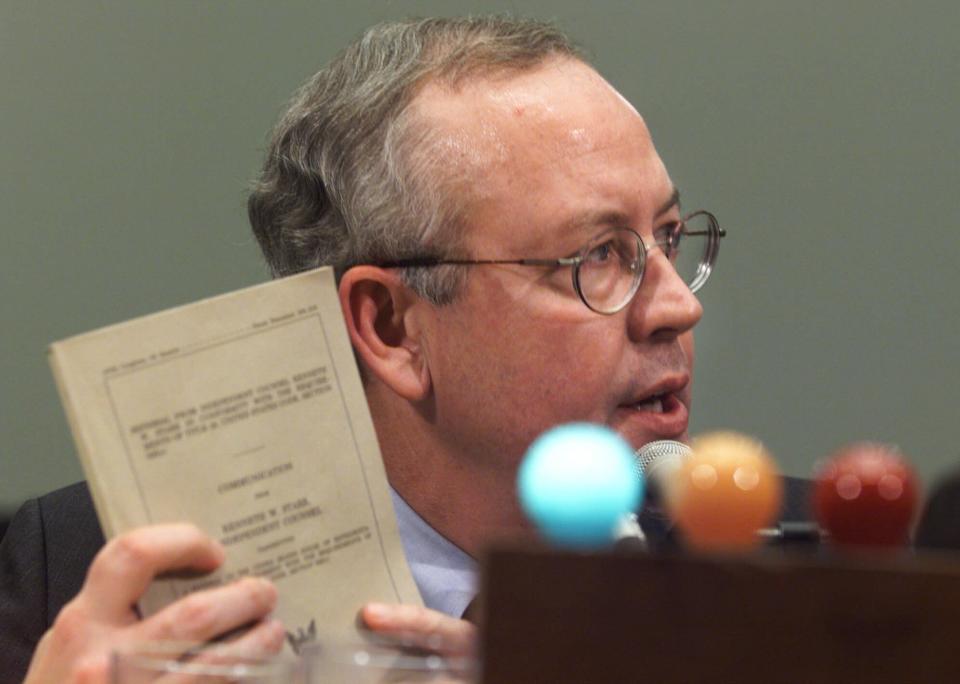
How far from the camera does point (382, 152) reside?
1604 millimetres

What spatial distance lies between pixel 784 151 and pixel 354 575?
1619 mm

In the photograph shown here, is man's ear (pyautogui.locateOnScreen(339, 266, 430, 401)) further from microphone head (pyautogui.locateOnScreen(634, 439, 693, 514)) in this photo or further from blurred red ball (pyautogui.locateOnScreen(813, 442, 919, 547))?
blurred red ball (pyautogui.locateOnScreen(813, 442, 919, 547))

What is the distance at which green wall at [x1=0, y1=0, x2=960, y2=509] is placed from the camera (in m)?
2.37

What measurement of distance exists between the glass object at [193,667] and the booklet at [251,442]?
0.62 ft

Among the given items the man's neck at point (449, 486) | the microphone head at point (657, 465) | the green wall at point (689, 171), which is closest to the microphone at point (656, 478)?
the microphone head at point (657, 465)

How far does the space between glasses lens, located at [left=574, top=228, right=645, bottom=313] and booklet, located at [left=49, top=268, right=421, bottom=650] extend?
52 centimetres

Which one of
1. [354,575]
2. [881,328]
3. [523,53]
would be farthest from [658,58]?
[354,575]

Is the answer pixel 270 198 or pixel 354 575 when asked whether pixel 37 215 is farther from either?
pixel 354 575

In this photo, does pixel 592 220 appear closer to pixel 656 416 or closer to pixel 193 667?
pixel 656 416

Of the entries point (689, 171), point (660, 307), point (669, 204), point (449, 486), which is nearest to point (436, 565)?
point (449, 486)

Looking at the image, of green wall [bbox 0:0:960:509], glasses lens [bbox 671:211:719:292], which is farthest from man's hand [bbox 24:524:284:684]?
green wall [bbox 0:0:960:509]

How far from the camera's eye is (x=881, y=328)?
238 centimetres

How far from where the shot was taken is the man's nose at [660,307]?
1493mm

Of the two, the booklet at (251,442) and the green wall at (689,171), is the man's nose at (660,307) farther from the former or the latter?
the green wall at (689,171)
